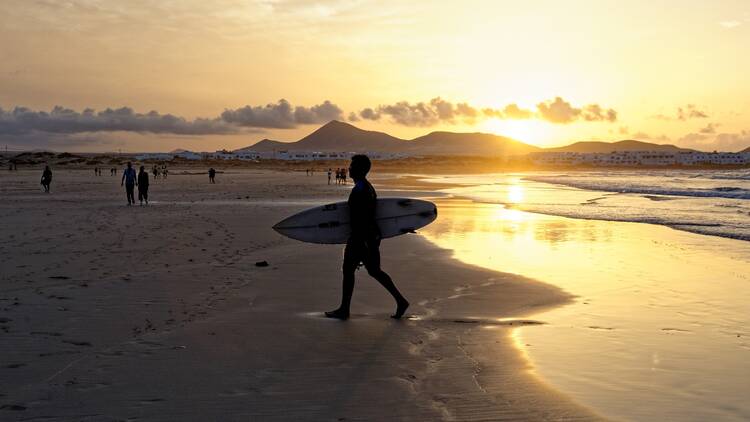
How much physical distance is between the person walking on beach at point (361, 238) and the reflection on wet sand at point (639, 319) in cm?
172

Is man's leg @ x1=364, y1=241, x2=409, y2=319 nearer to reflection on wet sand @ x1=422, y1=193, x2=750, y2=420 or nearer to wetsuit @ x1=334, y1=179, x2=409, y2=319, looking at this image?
wetsuit @ x1=334, y1=179, x2=409, y2=319

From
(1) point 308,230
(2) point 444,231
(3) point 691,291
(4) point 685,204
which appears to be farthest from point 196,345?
(4) point 685,204

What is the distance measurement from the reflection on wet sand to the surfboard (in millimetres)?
2052

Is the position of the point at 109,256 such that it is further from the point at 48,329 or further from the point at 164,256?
the point at 48,329

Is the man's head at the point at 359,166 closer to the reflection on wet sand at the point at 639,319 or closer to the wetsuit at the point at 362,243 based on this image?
the wetsuit at the point at 362,243

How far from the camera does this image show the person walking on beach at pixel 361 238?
724 centimetres

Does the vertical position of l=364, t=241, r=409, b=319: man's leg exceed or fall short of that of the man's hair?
it falls short

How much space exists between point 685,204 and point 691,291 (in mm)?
21620

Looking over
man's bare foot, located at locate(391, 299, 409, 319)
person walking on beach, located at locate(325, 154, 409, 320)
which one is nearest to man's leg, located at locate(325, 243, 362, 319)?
person walking on beach, located at locate(325, 154, 409, 320)

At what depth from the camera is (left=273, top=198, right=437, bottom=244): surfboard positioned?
8164 millimetres

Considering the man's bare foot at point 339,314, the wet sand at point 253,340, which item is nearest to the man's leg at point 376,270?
the wet sand at point 253,340

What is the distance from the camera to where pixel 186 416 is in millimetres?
4316

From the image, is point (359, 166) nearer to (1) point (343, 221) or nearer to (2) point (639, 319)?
(1) point (343, 221)

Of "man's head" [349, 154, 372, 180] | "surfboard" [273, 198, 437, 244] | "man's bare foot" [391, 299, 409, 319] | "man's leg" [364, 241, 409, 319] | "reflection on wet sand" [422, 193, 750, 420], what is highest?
"man's head" [349, 154, 372, 180]
